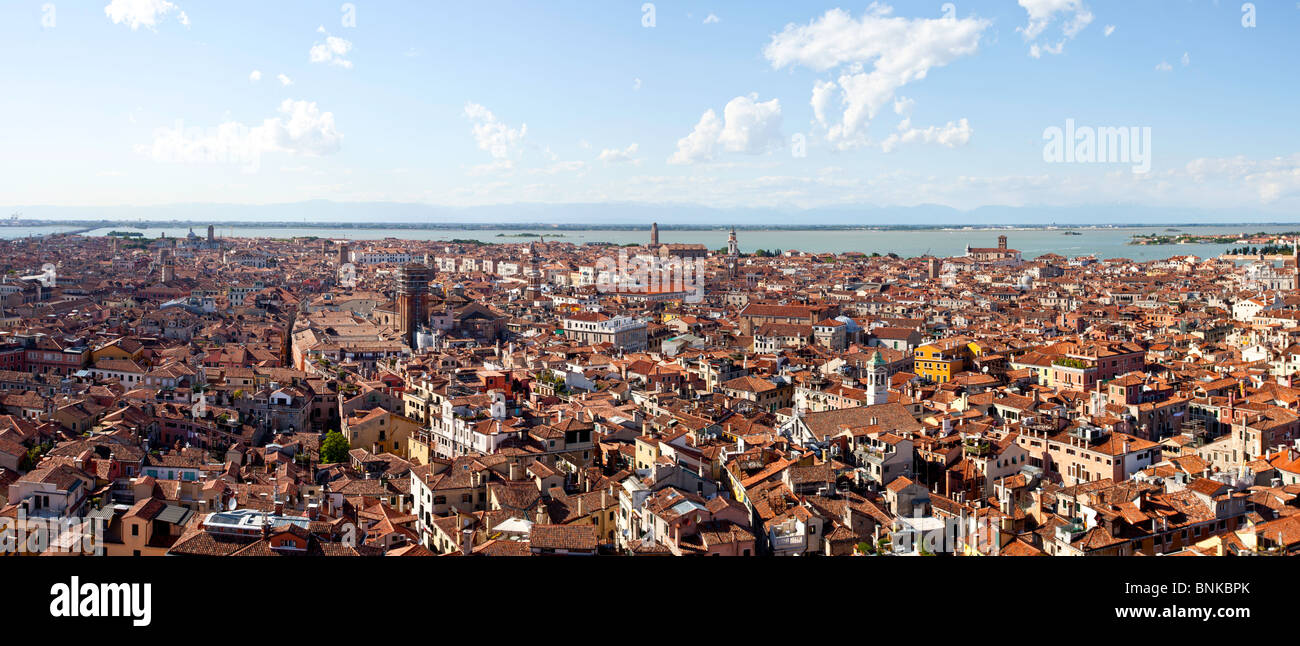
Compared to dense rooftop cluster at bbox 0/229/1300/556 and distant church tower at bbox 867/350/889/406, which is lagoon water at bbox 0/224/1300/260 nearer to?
dense rooftop cluster at bbox 0/229/1300/556

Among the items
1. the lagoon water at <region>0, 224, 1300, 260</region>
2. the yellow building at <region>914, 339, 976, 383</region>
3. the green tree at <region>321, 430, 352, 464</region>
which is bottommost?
A: the green tree at <region>321, 430, 352, 464</region>

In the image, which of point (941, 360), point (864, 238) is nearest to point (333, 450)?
point (941, 360)

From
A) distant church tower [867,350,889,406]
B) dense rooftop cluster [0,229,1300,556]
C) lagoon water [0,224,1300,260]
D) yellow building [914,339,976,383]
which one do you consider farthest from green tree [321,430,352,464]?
lagoon water [0,224,1300,260]

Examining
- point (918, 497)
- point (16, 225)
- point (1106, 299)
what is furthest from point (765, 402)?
point (16, 225)

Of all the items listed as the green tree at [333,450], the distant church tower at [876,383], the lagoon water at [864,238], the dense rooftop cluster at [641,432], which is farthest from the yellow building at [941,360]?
the lagoon water at [864,238]

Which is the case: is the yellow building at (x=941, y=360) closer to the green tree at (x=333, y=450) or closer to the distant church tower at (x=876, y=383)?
the distant church tower at (x=876, y=383)

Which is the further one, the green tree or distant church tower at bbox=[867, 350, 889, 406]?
distant church tower at bbox=[867, 350, 889, 406]
